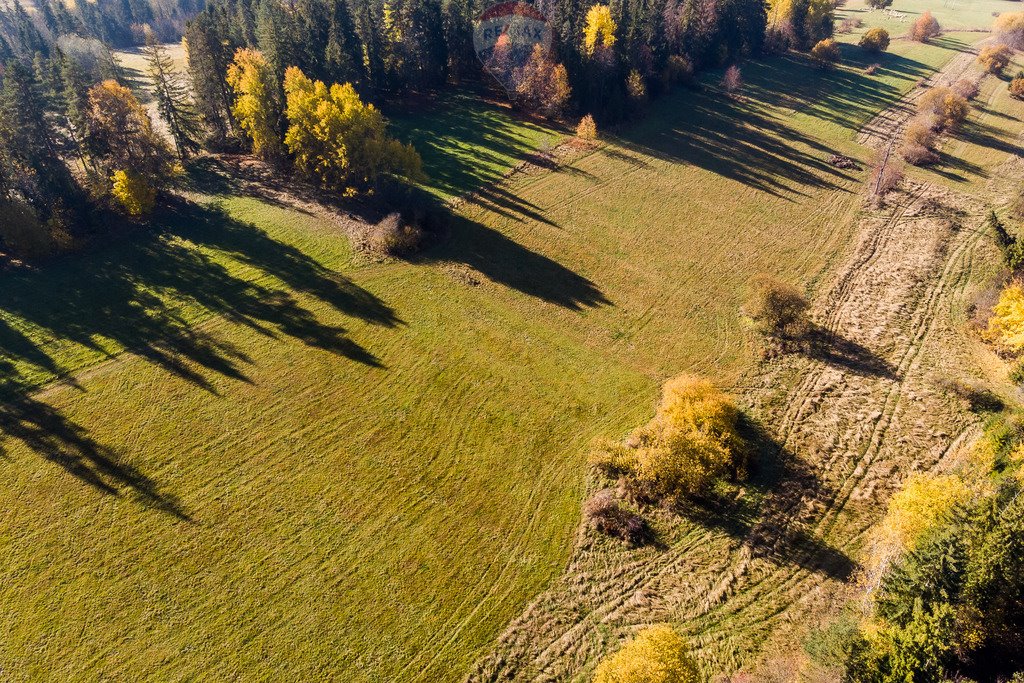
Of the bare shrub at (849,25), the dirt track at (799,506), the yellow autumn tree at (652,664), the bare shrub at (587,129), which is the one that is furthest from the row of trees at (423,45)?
the yellow autumn tree at (652,664)

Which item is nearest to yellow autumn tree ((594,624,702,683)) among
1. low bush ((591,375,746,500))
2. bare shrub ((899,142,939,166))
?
low bush ((591,375,746,500))

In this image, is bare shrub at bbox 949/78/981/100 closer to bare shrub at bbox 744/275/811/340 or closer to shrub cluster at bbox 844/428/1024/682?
bare shrub at bbox 744/275/811/340

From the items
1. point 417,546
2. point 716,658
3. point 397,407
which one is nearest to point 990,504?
point 716,658

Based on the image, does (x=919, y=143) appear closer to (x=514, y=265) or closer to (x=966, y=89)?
(x=966, y=89)

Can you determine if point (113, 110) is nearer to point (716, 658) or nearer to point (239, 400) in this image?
point (239, 400)

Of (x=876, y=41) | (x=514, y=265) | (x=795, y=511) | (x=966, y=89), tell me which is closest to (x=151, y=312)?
(x=514, y=265)

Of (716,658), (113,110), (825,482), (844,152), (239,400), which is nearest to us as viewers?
(716,658)

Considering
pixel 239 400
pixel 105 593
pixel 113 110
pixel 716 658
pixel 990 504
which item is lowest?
pixel 716 658

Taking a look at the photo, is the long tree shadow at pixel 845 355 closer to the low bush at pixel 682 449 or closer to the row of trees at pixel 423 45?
the low bush at pixel 682 449
